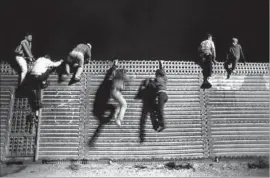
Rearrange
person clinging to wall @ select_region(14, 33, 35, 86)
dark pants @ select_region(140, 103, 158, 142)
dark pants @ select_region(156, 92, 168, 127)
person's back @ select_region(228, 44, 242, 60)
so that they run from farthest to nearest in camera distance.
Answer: person's back @ select_region(228, 44, 242, 60), person clinging to wall @ select_region(14, 33, 35, 86), dark pants @ select_region(140, 103, 158, 142), dark pants @ select_region(156, 92, 168, 127)

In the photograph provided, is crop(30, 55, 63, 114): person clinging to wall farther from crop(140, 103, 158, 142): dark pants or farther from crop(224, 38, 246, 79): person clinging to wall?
crop(224, 38, 246, 79): person clinging to wall

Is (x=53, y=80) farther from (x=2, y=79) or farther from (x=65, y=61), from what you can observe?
(x=2, y=79)

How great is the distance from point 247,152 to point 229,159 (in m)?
0.73

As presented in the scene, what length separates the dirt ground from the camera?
8102 mm

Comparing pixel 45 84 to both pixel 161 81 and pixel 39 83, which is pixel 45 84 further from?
pixel 161 81

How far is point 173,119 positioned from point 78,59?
408cm

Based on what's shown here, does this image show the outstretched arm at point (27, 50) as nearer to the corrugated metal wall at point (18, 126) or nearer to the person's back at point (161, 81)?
the corrugated metal wall at point (18, 126)

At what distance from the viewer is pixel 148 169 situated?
855 centimetres

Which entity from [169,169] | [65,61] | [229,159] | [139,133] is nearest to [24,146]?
[65,61]

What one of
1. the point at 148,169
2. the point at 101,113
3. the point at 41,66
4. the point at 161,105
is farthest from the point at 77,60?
the point at 148,169

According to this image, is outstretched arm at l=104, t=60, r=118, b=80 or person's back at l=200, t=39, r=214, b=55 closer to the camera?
outstretched arm at l=104, t=60, r=118, b=80

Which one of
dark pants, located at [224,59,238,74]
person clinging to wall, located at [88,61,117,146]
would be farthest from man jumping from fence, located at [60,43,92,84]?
dark pants, located at [224,59,238,74]

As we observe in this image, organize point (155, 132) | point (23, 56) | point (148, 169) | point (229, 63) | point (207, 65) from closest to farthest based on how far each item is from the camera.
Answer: point (148, 169) < point (155, 132) < point (23, 56) < point (207, 65) < point (229, 63)

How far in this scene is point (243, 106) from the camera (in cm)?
1003
